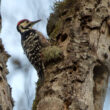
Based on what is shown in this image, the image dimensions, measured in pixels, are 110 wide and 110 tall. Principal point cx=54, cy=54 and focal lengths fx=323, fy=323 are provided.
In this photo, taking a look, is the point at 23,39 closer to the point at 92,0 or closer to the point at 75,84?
the point at 92,0

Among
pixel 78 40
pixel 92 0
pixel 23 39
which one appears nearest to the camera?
pixel 78 40

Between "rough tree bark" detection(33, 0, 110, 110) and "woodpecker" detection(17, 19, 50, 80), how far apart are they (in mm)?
131

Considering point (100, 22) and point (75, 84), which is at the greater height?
point (100, 22)

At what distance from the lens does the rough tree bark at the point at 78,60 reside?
11.2 ft

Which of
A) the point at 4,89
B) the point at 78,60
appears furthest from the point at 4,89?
the point at 78,60

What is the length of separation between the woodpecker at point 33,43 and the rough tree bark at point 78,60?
13 cm

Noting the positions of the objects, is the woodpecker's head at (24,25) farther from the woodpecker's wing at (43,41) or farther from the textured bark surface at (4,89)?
the textured bark surface at (4,89)

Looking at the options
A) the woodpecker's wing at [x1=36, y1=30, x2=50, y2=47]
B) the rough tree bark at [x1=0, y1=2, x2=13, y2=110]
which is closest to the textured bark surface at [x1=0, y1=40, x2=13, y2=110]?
the rough tree bark at [x1=0, y1=2, x2=13, y2=110]

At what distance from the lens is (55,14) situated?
439 cm

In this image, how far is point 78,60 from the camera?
3637 millimetres

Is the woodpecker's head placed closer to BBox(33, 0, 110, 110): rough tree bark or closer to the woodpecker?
the woodpecker

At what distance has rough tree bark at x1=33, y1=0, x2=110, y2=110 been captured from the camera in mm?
3402

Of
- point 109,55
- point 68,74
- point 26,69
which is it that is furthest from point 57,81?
point 109,55

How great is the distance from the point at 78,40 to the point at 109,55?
418 millimetres
